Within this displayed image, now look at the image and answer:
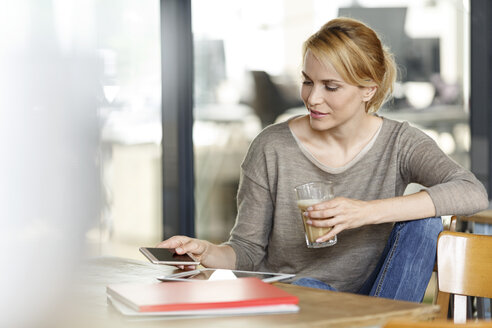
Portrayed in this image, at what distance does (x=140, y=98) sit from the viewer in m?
3.81

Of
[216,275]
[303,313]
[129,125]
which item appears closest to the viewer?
[303,313]

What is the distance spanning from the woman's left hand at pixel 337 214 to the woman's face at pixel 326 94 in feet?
1.35

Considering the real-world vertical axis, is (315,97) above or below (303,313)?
above

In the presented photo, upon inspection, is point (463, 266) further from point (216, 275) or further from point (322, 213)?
point (216, 275)

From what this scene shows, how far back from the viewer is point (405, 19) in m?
4.20

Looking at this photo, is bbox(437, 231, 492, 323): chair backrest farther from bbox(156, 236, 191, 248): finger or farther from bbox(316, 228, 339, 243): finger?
bbox(156, 236, 191, 248): finger

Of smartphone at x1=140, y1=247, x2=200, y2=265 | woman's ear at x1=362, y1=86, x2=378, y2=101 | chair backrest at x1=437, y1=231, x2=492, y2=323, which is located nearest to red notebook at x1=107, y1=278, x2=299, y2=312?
smartphone at x1=140, y1=247, x2=200, y2=265

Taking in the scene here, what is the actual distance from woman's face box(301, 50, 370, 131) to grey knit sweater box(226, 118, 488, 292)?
13 centimetres

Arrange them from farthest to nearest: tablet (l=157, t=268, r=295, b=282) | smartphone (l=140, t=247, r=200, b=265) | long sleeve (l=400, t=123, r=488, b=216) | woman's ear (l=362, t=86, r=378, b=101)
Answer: woman's ear (l=362, t=86, r=378, b=101) < long sleeve (l=400, t=123, r=488, b=216) < smartphone (l=140, t=247, r=200, b=265) < tablet (l=157, t=268, r=295, b=282)

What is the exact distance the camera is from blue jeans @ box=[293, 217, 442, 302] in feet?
6.07

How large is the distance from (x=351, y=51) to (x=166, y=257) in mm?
880

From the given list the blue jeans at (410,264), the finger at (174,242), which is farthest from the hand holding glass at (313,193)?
the finger at (174,242)

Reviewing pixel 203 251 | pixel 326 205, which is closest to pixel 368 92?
pixel 326 205

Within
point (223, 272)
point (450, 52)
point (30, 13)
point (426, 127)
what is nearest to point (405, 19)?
point (450, 52)
